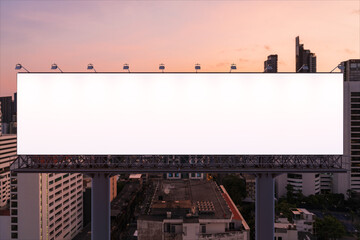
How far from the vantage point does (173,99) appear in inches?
707

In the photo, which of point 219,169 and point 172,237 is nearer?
point 219,169

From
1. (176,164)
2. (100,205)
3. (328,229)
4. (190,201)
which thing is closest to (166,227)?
(190,201)

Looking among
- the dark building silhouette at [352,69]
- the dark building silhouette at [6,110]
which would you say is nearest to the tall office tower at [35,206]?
the dark building silhouette at [352,69]

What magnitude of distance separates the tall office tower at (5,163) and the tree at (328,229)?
7979 cm

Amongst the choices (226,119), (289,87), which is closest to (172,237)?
(226,119)

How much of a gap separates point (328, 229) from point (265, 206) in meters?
29.3

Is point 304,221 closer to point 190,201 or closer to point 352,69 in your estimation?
point 190,201

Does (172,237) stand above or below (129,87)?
below

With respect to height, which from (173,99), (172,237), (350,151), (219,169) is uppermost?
(173,99)

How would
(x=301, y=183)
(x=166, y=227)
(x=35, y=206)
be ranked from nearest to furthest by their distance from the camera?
1. (x=166, y=227)
2. (x=35, y=206)
3. (x=301, y=183)

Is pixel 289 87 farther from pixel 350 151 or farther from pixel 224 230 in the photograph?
pixel 350 151

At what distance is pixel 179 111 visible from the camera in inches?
709

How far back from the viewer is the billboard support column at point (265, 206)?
18.0 meters

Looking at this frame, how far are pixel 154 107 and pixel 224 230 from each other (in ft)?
58.6
